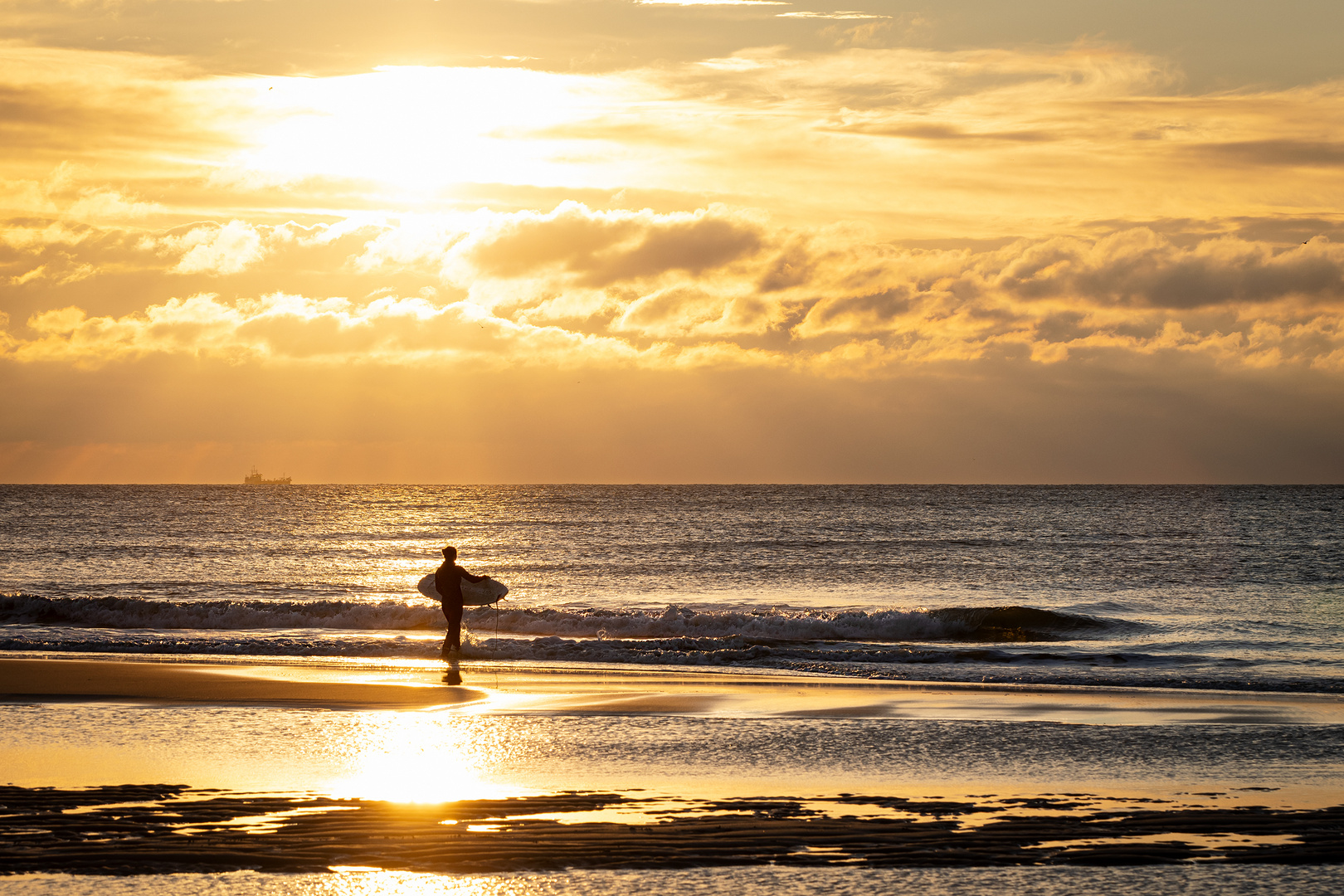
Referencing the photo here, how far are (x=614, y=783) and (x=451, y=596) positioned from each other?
11.8 metres

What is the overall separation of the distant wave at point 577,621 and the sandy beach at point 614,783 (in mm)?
10539

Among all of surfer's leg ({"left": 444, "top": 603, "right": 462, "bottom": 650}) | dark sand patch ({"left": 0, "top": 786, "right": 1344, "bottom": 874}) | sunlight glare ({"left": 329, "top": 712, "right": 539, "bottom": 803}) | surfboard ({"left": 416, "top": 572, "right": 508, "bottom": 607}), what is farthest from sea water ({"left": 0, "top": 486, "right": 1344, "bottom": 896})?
surfboard ({"left": 416, "top": 572, "right": 508, "bottom": 607})

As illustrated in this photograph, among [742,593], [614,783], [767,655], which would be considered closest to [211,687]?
[614,783]

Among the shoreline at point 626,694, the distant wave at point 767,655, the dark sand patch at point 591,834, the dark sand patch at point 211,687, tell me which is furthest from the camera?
the distant wave at point 767,655

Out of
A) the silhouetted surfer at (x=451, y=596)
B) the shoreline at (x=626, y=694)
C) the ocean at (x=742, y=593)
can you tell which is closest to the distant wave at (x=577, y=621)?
the ocean at (x=742, y=593)

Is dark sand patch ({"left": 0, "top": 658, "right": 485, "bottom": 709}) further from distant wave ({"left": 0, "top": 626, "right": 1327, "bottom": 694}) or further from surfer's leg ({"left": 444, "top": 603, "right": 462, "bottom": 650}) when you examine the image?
distant wave ({"left": 0, "top": 626, "right": 1327, "bottom": 694})

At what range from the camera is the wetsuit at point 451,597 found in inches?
793

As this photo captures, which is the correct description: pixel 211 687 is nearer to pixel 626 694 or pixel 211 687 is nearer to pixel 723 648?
→ pixel 626 694

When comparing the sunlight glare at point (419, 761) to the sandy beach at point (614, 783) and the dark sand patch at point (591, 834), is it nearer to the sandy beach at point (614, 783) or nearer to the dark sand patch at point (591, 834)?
the sandy beach at point (614, 783)

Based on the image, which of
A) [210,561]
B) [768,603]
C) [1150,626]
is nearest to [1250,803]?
[1150,626]

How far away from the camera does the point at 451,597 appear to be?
806 inches

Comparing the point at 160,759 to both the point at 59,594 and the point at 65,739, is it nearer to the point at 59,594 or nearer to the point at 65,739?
the point at 65,739

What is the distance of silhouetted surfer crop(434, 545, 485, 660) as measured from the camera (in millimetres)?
20125

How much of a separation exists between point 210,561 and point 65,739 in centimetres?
3985
